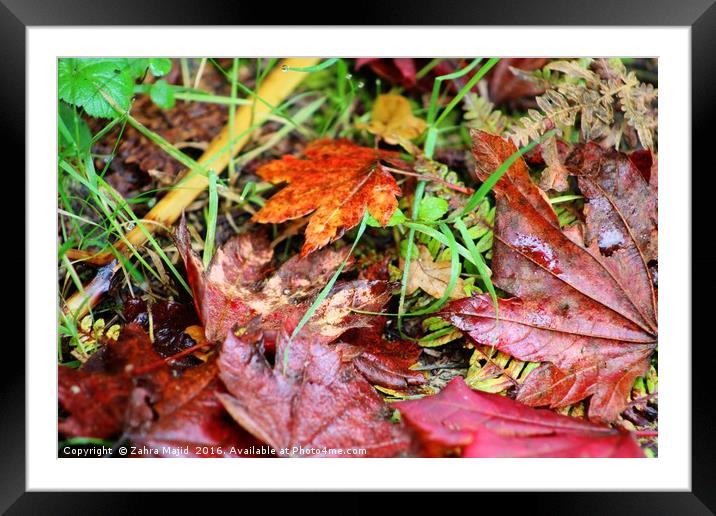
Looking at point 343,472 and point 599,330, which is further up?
point 599,330

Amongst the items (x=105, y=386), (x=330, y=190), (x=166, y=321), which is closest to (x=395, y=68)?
(x=330, y=190)

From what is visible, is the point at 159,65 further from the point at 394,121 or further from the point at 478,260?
the point at 478,260

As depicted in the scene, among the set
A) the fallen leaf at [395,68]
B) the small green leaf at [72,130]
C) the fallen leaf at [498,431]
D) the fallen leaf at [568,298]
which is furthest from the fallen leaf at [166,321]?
the fallen leaf at [395,68]

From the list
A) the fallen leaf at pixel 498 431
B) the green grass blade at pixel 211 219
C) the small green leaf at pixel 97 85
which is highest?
the small green leaf at pixel 97 85

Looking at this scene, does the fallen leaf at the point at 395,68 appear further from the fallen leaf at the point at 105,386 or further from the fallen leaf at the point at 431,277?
the fallen leaf at the point at 105,386
